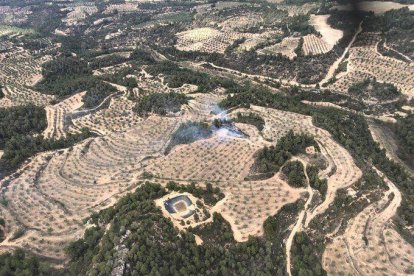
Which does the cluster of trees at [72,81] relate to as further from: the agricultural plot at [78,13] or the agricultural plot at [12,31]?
the agricultural plot at [78,13]

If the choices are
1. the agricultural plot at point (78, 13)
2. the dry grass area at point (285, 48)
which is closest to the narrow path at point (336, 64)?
the dry grass area at point (285, 48)

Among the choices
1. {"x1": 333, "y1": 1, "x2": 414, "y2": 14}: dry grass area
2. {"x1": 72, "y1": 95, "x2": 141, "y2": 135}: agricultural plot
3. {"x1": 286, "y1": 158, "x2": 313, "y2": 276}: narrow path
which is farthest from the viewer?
{"x1": 333, "y1": 1, "x2": 414, "y2": 14}: dry grass area

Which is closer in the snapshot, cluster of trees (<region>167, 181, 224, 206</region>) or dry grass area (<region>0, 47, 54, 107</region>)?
cluster of trees (<region>167, 181, 224, 206</region>)

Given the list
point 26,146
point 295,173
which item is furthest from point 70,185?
point 295,173

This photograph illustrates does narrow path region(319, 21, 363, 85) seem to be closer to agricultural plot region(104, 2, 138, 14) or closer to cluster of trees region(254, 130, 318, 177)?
cluster of trees region(254, 130, 318, 177)

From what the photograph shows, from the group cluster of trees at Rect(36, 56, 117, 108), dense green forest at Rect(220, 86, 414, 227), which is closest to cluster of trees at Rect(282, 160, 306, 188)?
dense green forest at Rect(220, 86, 414, 227)

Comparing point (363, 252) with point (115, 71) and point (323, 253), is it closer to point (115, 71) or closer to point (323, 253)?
point (323, 253)

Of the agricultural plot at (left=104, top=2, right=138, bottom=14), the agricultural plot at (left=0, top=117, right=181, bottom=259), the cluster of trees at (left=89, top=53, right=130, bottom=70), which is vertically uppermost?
the agricultural plot at (left=0, top=117, right=181, bottom=259)
